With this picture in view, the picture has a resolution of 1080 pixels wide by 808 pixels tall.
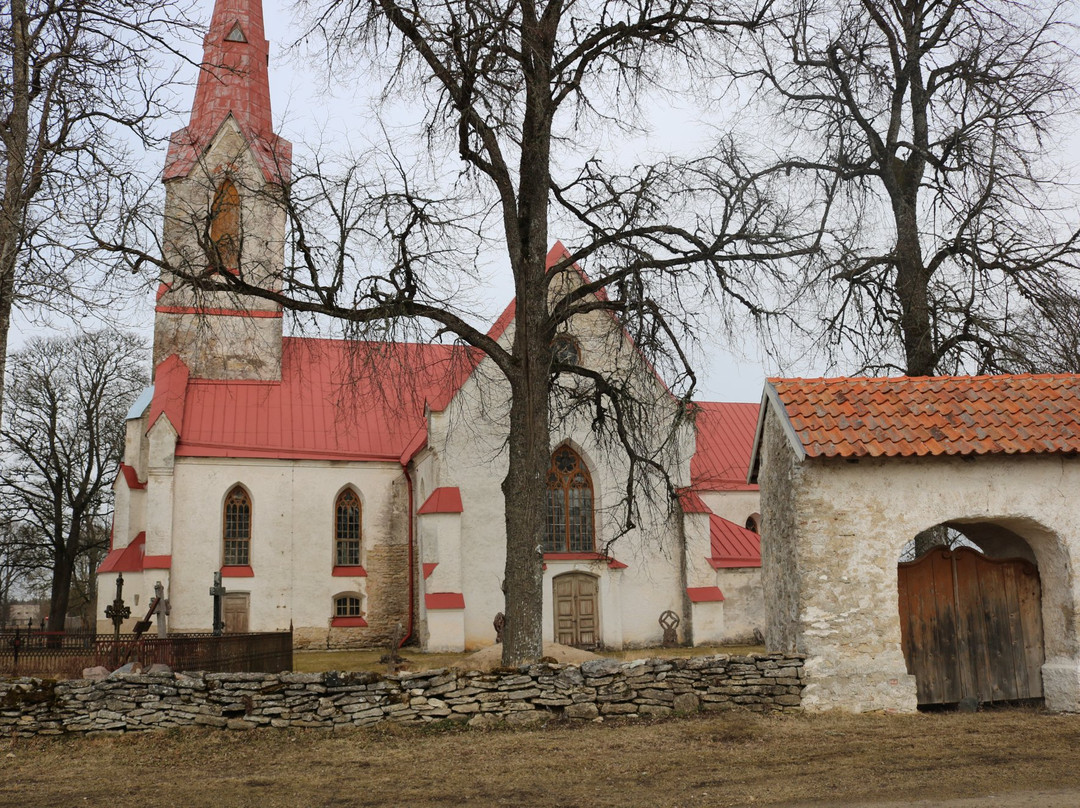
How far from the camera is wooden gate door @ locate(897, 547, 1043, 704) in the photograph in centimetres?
1243

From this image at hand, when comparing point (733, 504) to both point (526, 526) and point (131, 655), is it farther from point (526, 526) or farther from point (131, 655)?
point (131, 655)

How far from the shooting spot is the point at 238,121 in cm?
2873

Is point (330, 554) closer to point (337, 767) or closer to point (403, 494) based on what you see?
point (403, 494)

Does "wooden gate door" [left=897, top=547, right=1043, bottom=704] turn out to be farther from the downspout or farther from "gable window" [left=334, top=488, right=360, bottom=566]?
"gable window" [left=334, top=488, right=360, bottom=566]

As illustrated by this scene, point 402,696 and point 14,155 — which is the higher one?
point 14,155

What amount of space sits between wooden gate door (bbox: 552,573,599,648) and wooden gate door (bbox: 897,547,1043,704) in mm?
12684

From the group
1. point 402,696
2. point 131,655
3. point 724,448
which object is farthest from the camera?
point 724,448

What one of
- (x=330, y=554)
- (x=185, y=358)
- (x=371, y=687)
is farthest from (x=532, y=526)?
(x=185, y=358)

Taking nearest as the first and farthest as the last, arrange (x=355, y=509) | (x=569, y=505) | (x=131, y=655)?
1. (x=131, y=655)
2. (x=569, y=505)
3. (x=355, y=509)

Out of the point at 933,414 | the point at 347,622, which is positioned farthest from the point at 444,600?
the point at 933,414

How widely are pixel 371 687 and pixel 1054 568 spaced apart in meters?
8.55

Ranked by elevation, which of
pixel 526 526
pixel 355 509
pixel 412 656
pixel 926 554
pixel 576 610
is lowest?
pixel 412 656

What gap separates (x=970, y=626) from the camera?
12578 mm

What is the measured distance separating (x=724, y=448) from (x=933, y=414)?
18308 millimetres
